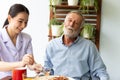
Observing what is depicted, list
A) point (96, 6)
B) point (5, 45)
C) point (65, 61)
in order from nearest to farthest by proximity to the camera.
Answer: point (5, 45) < point (65, 61) < point (96, 6)

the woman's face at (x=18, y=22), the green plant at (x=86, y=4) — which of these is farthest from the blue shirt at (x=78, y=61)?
the green plant at (x=86, y=4)

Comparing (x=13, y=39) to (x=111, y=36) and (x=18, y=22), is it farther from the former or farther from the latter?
(x=111, y=36)

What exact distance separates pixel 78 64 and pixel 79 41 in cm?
22

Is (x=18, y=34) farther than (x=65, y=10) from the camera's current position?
No

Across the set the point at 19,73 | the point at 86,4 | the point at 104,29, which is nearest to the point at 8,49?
the point at 19,73

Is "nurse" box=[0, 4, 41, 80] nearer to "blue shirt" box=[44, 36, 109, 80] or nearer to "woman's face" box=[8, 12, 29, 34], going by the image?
"woman's face" box=[8, 12, 29, 34]

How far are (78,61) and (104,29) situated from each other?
1.13 metres

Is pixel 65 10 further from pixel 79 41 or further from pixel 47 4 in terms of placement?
pixel 79 41

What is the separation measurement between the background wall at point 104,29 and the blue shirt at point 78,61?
3.32 feet

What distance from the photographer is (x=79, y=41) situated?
6.85 feet

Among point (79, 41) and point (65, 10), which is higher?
point (65, 10)

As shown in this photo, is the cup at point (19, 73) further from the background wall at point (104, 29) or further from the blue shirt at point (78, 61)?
the background wall at point (104, 29)

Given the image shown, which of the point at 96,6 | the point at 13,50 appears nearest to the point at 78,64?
the point at 13,50

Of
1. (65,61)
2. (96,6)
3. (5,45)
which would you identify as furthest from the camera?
(96,6)
